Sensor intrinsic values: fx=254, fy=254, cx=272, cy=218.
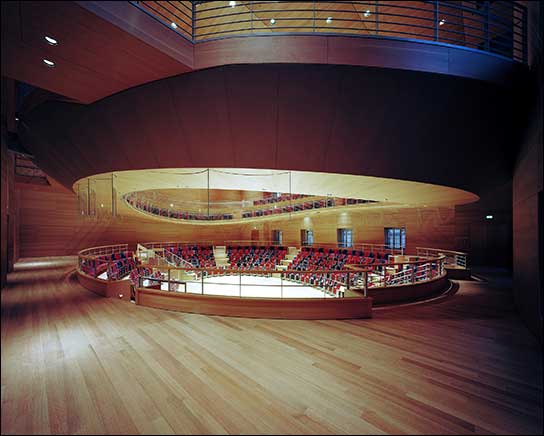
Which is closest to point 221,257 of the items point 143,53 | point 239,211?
point 239,211

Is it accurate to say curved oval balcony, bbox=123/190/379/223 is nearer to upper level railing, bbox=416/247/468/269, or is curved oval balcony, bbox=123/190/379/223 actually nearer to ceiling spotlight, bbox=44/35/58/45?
upper level railing, bbox=416/247/468/269

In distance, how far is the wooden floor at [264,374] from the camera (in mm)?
1879

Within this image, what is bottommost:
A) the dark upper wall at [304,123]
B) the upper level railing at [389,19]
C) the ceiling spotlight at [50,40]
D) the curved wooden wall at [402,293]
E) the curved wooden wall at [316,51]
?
the curved wooden wall at [402,293]

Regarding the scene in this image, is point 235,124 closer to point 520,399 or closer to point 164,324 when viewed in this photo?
point 164,324

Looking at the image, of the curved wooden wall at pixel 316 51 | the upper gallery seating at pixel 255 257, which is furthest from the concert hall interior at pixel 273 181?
the upper gallery seating at pixel 255 257

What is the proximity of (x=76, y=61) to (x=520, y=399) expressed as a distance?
19.0ft

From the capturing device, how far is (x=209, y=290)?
882 centimetres

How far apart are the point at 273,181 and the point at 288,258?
725 centimetres

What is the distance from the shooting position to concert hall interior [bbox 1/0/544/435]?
6.82 ft

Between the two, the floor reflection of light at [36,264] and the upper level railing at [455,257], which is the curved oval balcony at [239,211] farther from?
the floor reflection of light at [36,264]

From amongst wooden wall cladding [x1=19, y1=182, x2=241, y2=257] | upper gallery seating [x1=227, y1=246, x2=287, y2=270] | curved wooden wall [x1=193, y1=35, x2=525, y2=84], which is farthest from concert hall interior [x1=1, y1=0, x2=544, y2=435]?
upper gallery seating [x1=227, y1=246, x2=287, y2=270]

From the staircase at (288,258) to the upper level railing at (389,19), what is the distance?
9.53 metres

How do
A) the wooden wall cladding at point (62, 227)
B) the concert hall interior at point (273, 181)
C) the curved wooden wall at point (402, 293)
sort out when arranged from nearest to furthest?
1. the concert hall interior at point (273, 181)
2. the curved wooden wall at point (402, 293)
3. the wooden wall cladding at point (62, 227)

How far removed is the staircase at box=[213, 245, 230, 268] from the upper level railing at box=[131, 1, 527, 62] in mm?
9834
